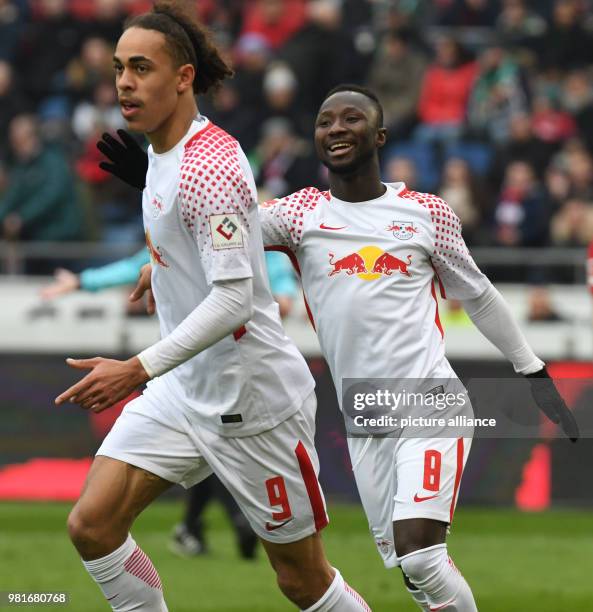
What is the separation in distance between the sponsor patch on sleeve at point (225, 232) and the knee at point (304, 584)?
134 cm

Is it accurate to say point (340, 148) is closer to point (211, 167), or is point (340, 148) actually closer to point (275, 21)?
point (211, 167)

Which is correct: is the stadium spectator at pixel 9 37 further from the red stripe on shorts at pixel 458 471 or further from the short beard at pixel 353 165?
the red stripe on shorts at pixel 458 471

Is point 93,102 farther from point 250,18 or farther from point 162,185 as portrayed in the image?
point 162,185

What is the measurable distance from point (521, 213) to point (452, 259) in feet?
28.9

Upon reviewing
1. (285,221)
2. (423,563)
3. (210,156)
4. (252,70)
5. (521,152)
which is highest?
(210,156)

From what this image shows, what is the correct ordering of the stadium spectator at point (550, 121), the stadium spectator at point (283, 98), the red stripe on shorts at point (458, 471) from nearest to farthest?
the red stripe on shorts at point (458, 471)
the stadium spectator at point (283, 98)
the stadium spectator at point (550, 121)

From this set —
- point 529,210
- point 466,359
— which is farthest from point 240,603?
point 529,210

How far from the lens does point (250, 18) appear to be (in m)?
17.5

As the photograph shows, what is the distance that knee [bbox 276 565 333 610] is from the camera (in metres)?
5.73

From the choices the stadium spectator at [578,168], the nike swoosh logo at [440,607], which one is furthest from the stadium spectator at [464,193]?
the nike swoosh logo at [440,607]

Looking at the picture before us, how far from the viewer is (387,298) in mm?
5922

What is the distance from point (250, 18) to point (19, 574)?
1011 cm

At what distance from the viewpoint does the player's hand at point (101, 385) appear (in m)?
5.06

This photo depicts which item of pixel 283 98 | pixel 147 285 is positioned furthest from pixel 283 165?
pixel 147 285
